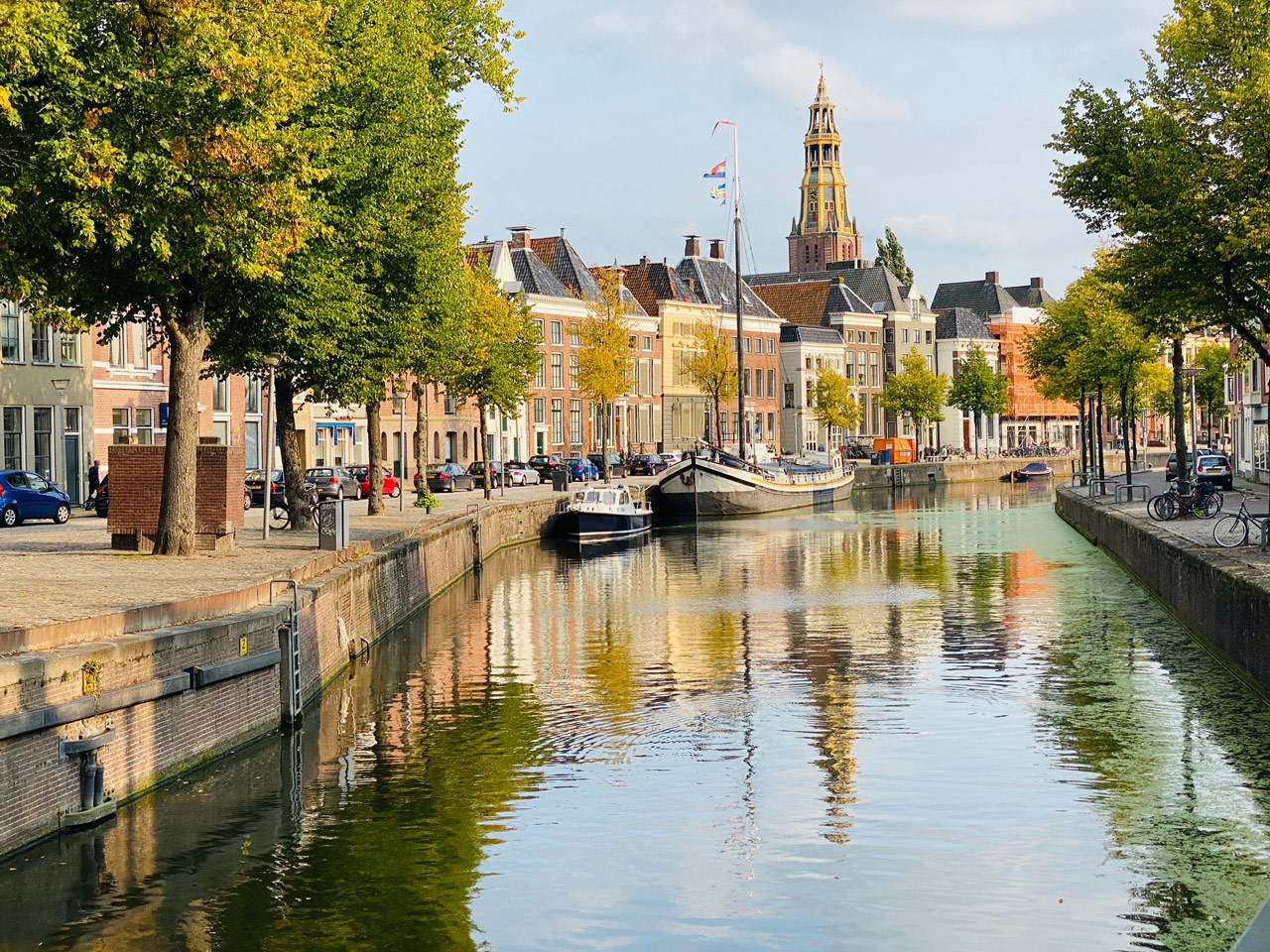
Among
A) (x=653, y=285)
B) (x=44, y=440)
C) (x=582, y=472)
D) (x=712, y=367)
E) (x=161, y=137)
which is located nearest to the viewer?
(x=161, y=137)

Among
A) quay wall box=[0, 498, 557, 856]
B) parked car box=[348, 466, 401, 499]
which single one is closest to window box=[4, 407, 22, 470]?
parked car box=[348, 466, 401, 499]

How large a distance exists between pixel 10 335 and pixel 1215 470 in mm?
46585

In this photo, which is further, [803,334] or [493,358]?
[803,334]

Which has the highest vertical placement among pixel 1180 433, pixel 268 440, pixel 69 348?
pixel 69 348

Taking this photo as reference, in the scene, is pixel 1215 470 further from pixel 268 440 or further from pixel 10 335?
pixel 268 440

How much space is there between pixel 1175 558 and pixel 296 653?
61.1 ft

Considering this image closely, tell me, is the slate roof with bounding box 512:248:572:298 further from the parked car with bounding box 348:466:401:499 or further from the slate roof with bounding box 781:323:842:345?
the slate roof with bounding box 781:323:842:345

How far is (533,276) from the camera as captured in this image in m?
99.9

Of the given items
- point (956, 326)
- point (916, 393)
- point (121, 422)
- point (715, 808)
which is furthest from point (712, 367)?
point (715, 808)

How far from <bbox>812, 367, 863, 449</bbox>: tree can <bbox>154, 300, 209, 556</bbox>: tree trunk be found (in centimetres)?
10447

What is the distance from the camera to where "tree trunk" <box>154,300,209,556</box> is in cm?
2886

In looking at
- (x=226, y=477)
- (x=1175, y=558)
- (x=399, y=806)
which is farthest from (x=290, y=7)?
(x=1175, y=558)

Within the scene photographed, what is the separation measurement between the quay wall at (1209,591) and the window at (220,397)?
1432 inches

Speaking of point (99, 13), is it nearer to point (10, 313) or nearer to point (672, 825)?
point (672, 825)
